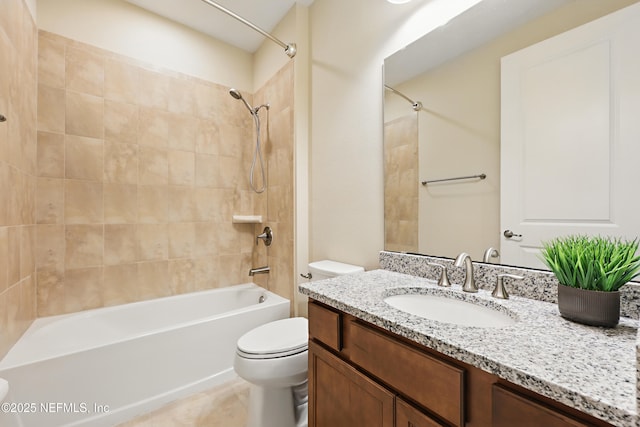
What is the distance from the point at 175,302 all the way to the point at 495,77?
2518 mm

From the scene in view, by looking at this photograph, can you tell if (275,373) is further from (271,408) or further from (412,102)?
(412,102)

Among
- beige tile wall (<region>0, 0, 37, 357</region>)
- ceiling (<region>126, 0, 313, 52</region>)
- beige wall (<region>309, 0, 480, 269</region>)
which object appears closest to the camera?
beige tile wall (<region>0, 0, 37, 357</region>)

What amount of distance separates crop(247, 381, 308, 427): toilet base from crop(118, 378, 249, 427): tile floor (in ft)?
0.74

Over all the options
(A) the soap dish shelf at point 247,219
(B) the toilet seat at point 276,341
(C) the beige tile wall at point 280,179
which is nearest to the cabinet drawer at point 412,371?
(B) the toilet seat at point 276,341

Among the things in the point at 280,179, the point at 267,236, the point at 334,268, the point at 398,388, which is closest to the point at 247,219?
the point at 267,236

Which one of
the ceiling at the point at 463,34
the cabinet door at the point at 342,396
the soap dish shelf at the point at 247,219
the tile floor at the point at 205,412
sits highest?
the ceiling at the point at 463,34

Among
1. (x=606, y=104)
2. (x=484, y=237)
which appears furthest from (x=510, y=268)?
(x=606, y=104)

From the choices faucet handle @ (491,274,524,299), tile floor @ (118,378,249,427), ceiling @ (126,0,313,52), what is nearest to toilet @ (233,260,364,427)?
tile floor @ (118,378,249,427)

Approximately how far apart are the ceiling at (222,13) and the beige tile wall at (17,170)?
0.84m

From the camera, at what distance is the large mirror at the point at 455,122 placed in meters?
0.98

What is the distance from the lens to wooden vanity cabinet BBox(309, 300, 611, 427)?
50 cm

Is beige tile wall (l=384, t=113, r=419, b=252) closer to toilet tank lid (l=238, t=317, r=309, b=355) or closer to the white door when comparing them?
the white door

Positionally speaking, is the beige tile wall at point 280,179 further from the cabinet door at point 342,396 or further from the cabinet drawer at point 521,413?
the cabinet drawer at point 521,413

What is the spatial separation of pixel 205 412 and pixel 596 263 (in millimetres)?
1914
